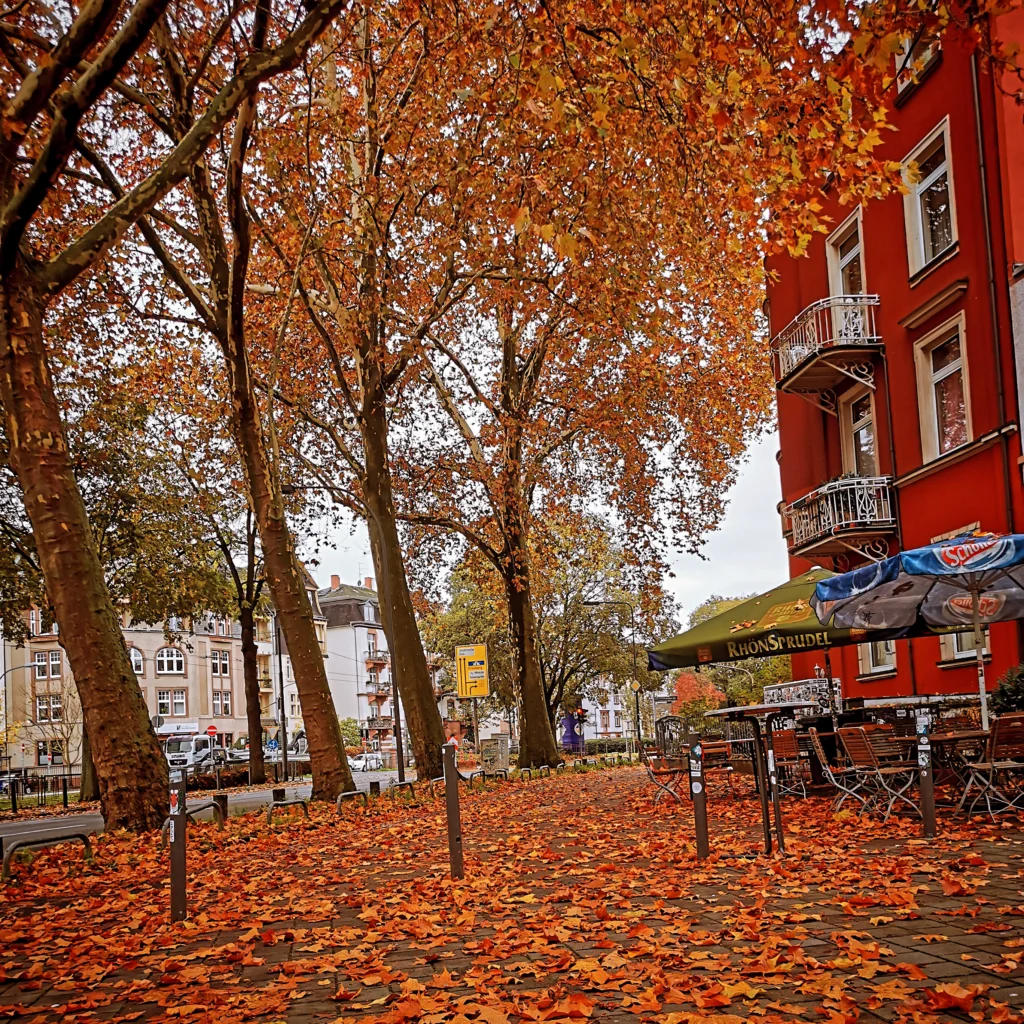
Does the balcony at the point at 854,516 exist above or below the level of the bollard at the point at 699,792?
above

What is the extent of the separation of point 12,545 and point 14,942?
24.3 m

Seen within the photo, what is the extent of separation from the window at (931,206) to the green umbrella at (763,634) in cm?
734

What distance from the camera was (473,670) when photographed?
86.6ft

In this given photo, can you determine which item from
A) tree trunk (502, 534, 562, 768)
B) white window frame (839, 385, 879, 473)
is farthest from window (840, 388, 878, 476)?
tree trunk (502, 534, 562, 768)

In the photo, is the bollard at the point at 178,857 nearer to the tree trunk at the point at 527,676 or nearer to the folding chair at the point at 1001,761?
the folding chair at the point at 1001,761

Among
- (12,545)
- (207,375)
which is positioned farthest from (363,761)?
(207,375)

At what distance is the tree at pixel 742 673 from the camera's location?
3959 centimetres

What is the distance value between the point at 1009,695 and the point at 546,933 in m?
9.02

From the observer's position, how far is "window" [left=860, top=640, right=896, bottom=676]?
72.3 ft

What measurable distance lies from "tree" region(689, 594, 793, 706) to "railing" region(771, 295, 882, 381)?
11.1m

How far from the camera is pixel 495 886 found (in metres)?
8.47

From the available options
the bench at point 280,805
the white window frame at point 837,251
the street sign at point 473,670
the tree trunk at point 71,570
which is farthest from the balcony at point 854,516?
the tree trunk at point 71,570

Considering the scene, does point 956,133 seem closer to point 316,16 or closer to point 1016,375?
point 1016,375

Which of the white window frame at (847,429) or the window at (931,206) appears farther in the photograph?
the white window frame at (847,429)
